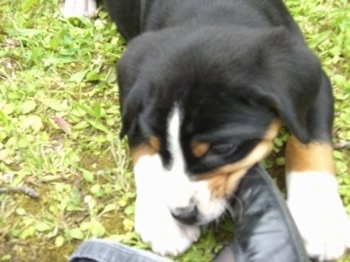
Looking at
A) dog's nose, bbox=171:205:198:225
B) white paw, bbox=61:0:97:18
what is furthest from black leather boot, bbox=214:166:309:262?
white paw, bbox=61:0:97:18

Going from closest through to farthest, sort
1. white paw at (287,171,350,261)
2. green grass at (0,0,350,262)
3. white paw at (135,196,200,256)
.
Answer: white paw at (287,171,350,261), white paw at (135,196,200,256), green grass at (0,0,350,262)

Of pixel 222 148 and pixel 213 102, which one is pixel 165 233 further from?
pixel 213 102

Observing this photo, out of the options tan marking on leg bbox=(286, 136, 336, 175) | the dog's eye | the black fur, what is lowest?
tan marking on leg bbox=(286, 136, 336, 175)

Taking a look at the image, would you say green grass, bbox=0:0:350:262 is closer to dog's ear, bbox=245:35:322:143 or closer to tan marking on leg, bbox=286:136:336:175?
tan marking on leg, bbox=286:136:336:175

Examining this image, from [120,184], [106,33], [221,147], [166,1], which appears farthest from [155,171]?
[106,33]

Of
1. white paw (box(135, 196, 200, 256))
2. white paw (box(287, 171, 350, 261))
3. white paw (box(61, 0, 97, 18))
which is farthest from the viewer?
white paw (box(61, 0, 97, 18))

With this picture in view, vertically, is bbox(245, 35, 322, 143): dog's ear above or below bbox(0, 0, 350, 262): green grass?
above

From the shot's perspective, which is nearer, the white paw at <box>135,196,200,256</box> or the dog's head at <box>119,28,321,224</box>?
the dog's head at <box>119,28,321,224</box>

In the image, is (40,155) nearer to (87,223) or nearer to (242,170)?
(87,223)
